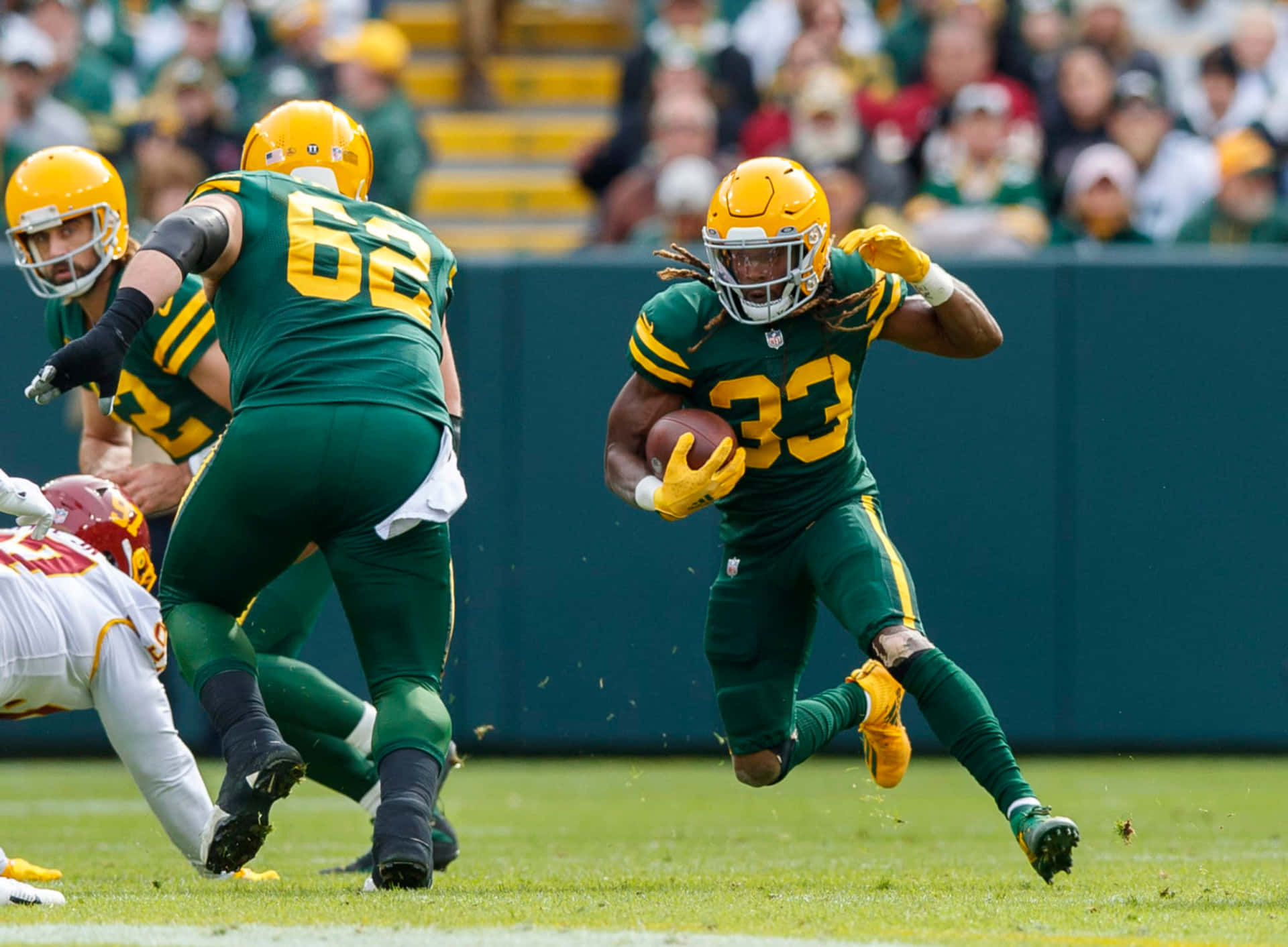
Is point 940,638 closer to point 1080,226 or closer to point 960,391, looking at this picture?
point 960,391

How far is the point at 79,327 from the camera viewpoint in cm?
542

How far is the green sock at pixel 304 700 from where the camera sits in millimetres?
5125

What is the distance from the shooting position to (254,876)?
5039mm

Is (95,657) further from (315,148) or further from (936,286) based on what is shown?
(936,286)

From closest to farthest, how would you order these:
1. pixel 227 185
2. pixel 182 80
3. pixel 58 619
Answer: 1. pixel 227 185
2. pixel 58 619
3. pixel 182 80

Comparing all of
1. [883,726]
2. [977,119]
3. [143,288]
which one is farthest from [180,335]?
[977,119]

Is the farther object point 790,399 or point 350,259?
point 790,399

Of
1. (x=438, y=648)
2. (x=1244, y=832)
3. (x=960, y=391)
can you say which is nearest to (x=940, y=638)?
(x=960, y=391)

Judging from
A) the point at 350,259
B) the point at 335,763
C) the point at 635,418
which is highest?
the point at 350,259

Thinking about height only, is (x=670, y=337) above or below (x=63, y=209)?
below

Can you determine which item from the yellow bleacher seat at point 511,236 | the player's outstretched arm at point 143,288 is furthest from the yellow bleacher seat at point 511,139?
the player's outstretched arm at point 143,288

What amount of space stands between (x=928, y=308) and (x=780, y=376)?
0.44 metres

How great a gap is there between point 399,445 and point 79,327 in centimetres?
146

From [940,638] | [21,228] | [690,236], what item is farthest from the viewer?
[690,236]
